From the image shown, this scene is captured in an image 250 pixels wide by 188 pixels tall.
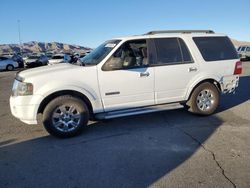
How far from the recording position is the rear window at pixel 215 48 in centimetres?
680

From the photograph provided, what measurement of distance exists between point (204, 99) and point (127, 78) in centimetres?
216

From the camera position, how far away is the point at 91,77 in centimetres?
562


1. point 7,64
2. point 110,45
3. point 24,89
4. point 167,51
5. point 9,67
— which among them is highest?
point 110,45

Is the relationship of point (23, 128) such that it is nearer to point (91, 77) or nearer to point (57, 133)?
point (57, 133)

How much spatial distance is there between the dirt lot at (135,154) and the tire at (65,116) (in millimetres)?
184

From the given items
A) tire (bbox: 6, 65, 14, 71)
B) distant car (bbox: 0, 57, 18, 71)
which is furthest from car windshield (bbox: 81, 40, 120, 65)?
tire (bbox: 6, 65, 14, 71)

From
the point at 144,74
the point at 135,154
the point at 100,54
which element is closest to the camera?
the point at 135,154

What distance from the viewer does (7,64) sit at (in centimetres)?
2981

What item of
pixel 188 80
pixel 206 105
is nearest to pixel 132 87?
pixel 188 80

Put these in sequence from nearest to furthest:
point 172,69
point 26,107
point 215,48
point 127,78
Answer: point 26,107, point 127,78, point 172,69, point 215,48

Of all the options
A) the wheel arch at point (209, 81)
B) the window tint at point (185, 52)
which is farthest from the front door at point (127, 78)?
the wheel arch at point (209, 81)

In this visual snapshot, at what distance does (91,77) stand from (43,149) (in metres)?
1.63

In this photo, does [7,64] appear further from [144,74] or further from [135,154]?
[135,154]

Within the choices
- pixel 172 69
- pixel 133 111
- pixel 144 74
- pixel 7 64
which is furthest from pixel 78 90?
pixel 7 64
